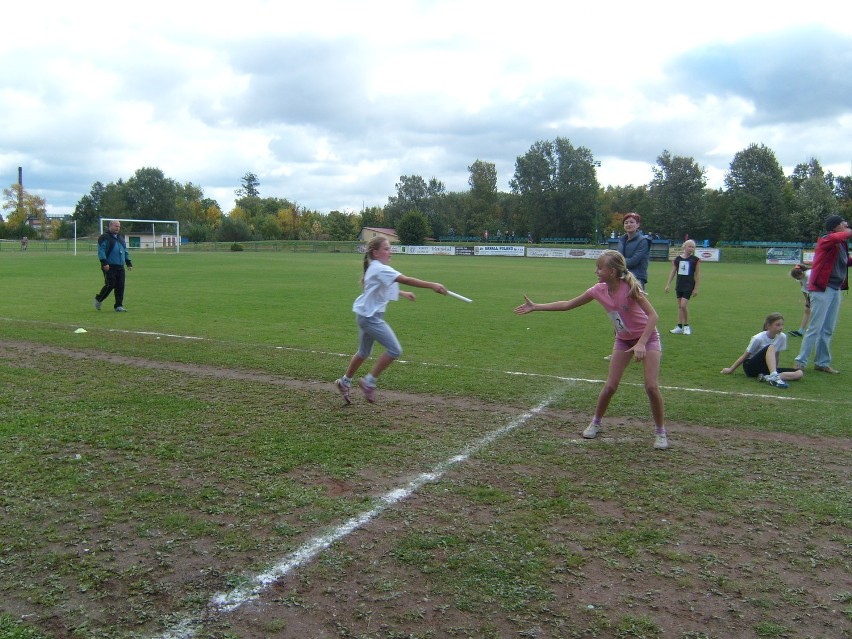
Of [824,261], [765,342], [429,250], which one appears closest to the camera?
[765,342]

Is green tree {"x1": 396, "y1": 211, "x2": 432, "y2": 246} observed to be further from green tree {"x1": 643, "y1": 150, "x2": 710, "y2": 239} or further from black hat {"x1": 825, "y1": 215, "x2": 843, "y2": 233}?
black hat {"x1": 825, "y1": 215, "x2": 843, "y2": 233}

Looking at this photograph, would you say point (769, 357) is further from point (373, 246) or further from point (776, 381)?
point (373, 246)

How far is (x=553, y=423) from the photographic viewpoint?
22.4ft

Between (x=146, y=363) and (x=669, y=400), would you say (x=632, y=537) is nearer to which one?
(x=669, y=400)

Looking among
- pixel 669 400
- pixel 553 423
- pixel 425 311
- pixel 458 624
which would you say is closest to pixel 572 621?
pixel 458 624

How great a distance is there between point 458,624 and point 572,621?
1.91 ft

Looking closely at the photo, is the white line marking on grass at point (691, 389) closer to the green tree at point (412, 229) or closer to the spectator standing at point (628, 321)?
the spectator standing at point (628, 321)

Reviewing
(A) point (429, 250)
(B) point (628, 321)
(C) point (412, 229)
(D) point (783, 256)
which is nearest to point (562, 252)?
(A) point (429, 250)

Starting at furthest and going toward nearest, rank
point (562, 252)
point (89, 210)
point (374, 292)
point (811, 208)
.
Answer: point (89, 210), point (811, 208), point (562, 252), point (374, 292)

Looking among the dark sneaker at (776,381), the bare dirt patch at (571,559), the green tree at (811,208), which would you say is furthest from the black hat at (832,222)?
the green tree at (811,208)

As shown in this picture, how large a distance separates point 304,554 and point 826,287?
8735mm

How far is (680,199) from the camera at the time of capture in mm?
87812

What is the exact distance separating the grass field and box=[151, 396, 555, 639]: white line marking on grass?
0.03 m

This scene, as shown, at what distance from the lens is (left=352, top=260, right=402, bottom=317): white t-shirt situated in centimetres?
717
